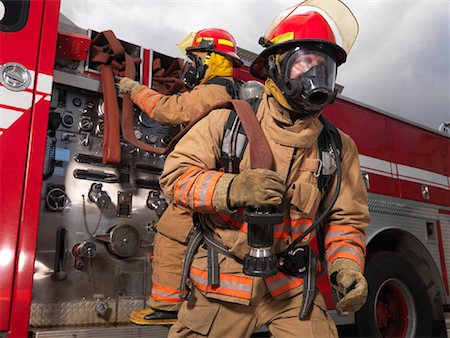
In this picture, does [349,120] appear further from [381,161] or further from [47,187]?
[47,187]

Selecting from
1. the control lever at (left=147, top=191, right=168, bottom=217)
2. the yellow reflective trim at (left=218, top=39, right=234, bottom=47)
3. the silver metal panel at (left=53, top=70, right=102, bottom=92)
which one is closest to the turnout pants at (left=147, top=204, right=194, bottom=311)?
the control lever at (left=147, top=191, right=168, bottom=217)

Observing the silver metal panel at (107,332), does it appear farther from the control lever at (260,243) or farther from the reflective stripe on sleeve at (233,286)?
the control lever at (260,243)

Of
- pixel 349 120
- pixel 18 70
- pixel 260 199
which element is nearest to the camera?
pixel 260 199

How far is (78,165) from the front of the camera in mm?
2521

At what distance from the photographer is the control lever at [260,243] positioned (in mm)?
1480

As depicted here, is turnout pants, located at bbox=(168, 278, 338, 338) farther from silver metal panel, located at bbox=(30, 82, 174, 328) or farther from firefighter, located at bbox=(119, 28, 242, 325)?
silver metal panel, located at bbox=(30, 82, 174, 328)

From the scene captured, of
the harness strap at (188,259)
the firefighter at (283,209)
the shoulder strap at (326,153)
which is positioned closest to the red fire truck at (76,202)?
the harness strap at (188,259)

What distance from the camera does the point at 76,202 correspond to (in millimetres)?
2490

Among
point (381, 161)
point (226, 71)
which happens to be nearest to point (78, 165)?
point (226, 71)

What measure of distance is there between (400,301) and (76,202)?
285 centimetres

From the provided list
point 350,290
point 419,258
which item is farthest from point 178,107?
point 419,258

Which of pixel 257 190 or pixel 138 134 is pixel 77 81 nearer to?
pixel 138 134

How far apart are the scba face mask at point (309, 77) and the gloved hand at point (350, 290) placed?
62 centimetres

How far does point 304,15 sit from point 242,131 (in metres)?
0.53
